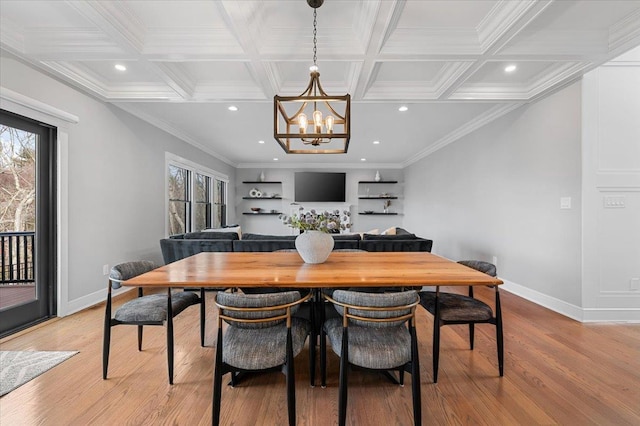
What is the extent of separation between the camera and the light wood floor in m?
1.57

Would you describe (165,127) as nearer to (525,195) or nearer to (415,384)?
(415,384)

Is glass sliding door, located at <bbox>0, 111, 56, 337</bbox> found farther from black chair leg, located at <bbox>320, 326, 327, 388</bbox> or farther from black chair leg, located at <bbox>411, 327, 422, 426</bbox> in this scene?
black chair leg, located at <bbox>411, 327, 422, 426</bbox>

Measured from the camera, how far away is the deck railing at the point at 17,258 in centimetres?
278

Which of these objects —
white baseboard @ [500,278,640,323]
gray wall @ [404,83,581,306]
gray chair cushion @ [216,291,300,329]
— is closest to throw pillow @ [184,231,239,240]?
gray chair cushion @ [216,291,300,329]

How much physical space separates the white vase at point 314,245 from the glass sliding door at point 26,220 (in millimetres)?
2821

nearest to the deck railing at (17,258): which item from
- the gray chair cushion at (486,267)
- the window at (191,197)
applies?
the window at (191,197)

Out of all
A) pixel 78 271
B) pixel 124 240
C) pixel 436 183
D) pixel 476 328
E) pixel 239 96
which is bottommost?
pixel 476 328

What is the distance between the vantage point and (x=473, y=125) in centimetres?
455

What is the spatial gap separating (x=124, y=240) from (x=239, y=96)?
251cm

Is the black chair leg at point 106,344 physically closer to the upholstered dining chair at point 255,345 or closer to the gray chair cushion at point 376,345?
the upholstered dining chair at point 255,345

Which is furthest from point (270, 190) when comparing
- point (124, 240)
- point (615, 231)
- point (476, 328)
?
point (615, 231)

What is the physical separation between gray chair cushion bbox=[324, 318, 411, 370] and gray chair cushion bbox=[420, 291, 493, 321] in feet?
1.45

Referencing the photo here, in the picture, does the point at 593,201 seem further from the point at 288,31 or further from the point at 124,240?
the point at 124,240

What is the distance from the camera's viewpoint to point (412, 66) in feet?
9.62
